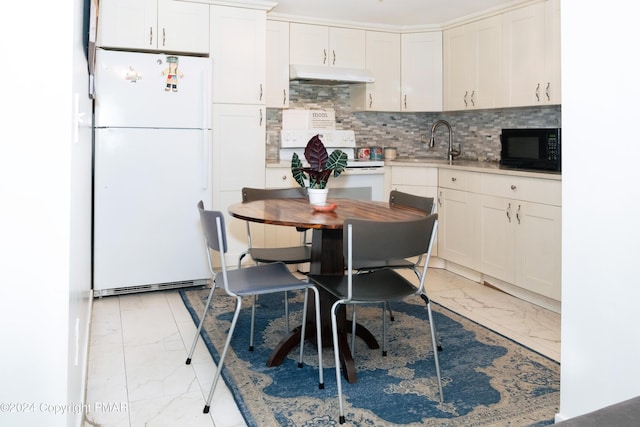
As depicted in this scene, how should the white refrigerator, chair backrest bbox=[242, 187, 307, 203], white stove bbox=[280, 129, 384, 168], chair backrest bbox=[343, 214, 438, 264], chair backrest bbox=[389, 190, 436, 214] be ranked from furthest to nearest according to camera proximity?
white stove bbox=[280, 129, 384, 168] → the white refrigerator → chair backrest bbox=[242, 187, 307, 203] → chair backrest bbox=[389, 190, 436, 214] → chair backrest bbox=[343, 214, 438, 264]

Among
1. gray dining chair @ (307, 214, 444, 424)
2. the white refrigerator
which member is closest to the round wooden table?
gray dining chair @ (307, 214, 444, 424)

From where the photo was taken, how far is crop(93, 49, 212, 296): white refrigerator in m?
3.69

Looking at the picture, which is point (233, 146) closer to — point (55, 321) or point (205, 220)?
point (205, 220)

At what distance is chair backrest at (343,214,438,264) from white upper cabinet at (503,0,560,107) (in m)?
2.33

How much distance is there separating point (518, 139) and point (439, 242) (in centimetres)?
117

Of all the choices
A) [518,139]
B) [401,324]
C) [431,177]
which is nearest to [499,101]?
[518,139]

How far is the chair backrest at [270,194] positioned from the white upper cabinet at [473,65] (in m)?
2.04

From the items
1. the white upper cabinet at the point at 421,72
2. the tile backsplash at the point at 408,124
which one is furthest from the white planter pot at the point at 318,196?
the white upper cabinet at the point at 421,72

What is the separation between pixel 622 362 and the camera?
172 cm

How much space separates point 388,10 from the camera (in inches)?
177

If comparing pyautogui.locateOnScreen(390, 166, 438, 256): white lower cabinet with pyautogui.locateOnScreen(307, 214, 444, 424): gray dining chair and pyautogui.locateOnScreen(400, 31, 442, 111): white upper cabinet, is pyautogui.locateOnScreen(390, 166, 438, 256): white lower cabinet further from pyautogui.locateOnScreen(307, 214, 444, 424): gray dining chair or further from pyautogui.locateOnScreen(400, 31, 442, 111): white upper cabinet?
pyautogui.locateOnScreen(307, 214, 444, 424): gray dining chair

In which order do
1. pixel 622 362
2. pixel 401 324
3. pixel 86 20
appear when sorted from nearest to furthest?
pixel 622 362 < pixel 86 20 < pixel 401 324

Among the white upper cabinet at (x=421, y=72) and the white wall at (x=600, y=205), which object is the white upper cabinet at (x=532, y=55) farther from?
the white wall at (x=600, y=205)

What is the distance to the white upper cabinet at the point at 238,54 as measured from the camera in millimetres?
4180
